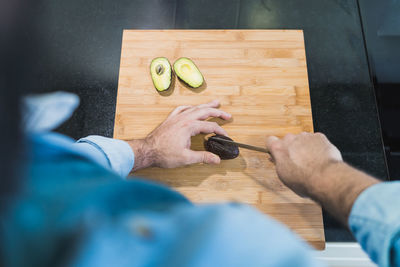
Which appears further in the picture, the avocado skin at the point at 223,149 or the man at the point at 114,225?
the avocado skin at the point at 223,149

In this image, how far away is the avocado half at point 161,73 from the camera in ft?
2.71

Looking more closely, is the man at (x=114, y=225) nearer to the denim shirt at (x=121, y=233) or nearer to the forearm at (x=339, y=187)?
the denim shirt at (x=121, y=233)

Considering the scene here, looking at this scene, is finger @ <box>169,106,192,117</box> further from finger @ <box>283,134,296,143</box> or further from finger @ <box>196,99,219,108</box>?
finger @ <box>283,134,296,143</box>

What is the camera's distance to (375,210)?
0.47 m

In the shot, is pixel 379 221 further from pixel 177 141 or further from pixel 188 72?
pixel 188 72

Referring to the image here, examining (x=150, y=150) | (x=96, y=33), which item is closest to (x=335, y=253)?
(x=150, y=150)

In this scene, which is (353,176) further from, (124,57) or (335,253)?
(124,57)

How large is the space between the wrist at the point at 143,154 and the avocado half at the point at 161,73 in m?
0.18

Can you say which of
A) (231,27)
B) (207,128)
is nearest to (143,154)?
(207,128)

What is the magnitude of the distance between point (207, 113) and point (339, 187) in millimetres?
382

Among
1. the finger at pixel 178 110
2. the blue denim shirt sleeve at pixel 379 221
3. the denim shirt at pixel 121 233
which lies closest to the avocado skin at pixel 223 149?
the finger at pixel 178 110

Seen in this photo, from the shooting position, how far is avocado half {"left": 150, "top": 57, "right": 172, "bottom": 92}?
825 millimetres

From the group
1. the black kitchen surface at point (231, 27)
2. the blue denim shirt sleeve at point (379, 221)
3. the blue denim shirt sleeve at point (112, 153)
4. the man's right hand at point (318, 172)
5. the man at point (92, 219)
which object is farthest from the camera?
the black kitchen surface at point (231, 27)

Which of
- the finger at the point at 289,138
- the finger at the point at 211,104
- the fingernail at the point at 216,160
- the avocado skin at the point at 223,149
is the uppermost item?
the finger at the point at 211,104
